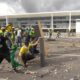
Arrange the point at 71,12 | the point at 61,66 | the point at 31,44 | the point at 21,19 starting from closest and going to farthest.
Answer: the point at 61,66 < the point at 31,44 < the point at 71,12 < the point at 21,19

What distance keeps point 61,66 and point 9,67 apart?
2.21m

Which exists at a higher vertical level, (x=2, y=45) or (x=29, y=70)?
(x=2, y=45)

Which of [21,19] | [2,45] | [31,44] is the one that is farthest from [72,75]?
[21,19]

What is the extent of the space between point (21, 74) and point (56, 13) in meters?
85.2

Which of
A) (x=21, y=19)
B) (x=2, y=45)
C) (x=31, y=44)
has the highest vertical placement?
(x=2, y=45)

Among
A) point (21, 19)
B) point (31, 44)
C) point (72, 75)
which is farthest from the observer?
point (21, 19)

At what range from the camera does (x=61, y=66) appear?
42.3ft

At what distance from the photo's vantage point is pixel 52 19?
97.1 metres

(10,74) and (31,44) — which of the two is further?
(31,44)

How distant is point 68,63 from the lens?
13453 mm

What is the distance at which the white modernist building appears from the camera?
93.9 m

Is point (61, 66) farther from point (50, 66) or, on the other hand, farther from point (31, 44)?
point (31, 44)

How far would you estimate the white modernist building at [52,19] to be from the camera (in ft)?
308

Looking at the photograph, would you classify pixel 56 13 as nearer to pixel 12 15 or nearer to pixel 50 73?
pixel 12 15
